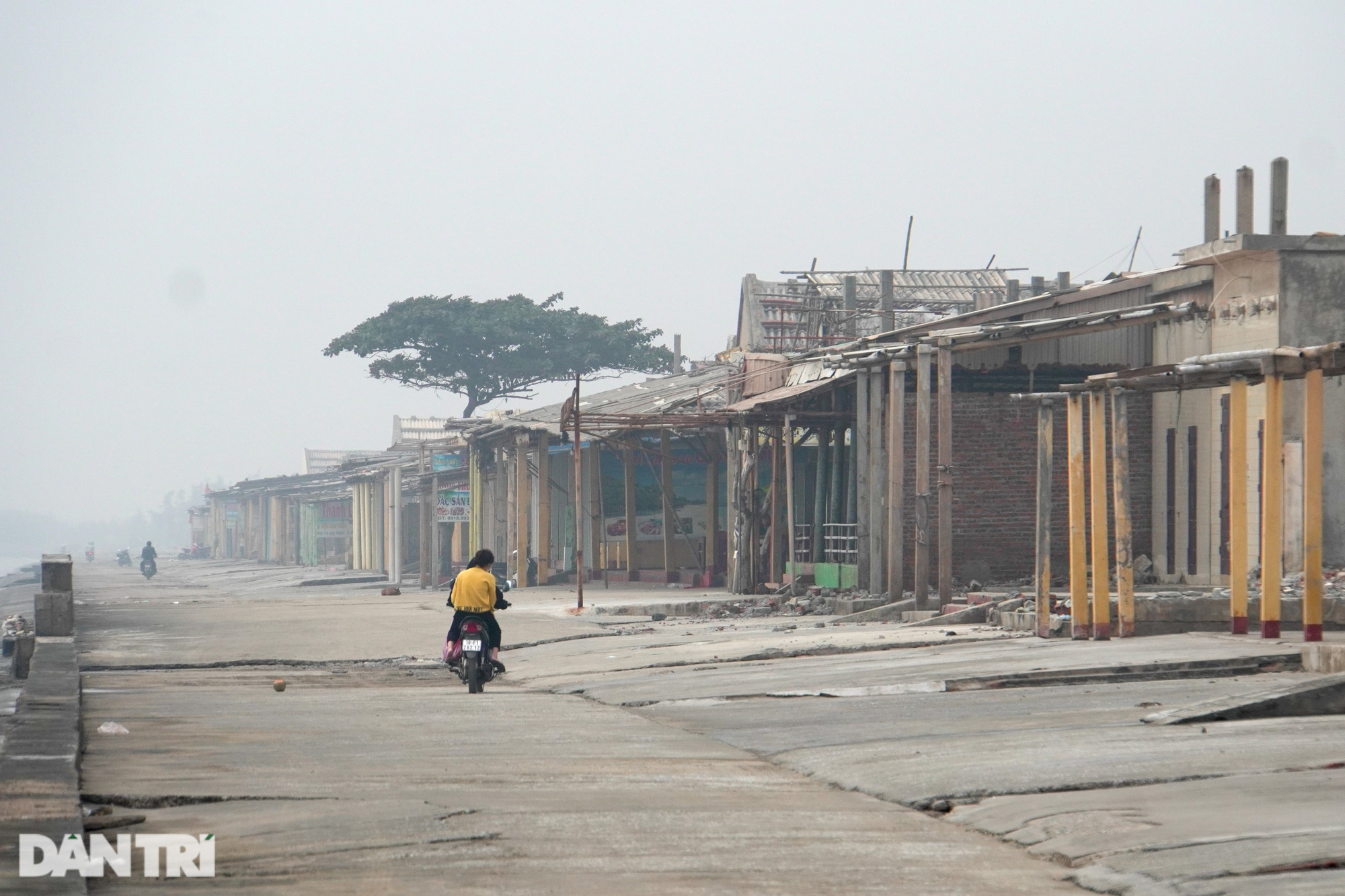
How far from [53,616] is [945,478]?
11.2 metres

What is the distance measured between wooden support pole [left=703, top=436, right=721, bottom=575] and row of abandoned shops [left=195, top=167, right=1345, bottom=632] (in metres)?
0.05

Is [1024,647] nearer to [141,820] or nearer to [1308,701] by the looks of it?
[1308,701]

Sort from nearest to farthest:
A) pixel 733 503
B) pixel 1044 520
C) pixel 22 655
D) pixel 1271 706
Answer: pixel 1271 706
pixel 1044 520
pixel 22 655
pixel 733 503

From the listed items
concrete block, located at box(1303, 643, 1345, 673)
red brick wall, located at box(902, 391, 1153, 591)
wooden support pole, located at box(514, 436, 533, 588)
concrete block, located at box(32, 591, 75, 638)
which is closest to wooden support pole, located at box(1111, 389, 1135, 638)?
concrete block, located at box(1303, 643, 1345, 673)

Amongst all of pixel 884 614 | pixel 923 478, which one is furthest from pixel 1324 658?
pixel 884 614

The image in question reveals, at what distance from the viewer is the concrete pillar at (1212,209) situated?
19.2m

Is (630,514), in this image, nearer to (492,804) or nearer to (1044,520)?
(1044,520)

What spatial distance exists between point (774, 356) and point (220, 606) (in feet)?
39.7

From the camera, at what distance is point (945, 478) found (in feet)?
58.5

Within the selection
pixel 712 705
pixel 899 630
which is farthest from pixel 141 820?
pixel 899 630

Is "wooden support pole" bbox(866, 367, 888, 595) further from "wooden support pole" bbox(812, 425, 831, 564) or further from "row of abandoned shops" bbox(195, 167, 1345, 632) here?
"wooden support pole" bbox(812, 425, 831, 564)

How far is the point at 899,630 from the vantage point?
16203mm

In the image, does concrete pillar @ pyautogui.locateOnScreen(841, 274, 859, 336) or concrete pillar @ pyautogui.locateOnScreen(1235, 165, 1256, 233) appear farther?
concrete pillar @ pyautogui.locateOnScreen(841, 274, 859, 336)

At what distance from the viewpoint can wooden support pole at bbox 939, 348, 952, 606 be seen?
17.8m
